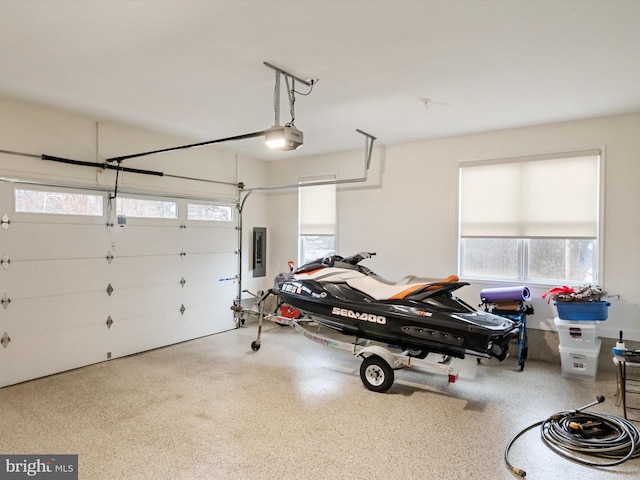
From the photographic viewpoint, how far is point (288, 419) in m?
3.27

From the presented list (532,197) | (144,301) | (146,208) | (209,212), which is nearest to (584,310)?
(532,197)

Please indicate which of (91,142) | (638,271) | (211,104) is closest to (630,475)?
(638,271)

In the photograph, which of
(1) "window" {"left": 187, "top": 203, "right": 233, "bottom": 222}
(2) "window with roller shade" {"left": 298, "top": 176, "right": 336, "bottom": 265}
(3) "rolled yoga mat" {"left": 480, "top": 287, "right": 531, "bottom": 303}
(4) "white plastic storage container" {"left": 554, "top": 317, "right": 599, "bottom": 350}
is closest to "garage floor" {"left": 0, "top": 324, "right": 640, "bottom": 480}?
(4) "white plastic storage container" {"left": 554, "top": 317, "right": 599, "bottom": 350}

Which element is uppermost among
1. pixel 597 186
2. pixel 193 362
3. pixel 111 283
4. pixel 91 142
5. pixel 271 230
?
pixel 91 142

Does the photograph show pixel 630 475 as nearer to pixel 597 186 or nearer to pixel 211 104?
pixel 597 186

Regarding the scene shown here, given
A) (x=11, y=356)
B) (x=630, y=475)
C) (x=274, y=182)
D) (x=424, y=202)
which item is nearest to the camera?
(x=630, y=475)

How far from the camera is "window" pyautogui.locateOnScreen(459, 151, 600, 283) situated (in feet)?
15.1

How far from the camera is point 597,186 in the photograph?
4527 millimetres

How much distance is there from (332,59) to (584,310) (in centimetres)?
352

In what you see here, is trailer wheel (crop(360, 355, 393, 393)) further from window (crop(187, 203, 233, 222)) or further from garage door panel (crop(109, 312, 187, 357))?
window (crop(187, 203, 233, 222))

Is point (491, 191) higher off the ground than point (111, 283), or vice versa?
point (491, 191)

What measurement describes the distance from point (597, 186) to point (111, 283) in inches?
227

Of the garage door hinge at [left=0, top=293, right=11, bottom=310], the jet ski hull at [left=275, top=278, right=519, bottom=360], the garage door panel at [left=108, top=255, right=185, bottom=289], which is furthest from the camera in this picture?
the garage door panel at [left=108, top=255, right=185, bottom=289]

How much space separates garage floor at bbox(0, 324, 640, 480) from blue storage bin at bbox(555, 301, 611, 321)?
0.66 meters
